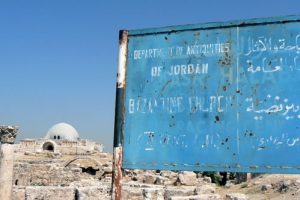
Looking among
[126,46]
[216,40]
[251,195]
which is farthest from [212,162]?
[251,195]

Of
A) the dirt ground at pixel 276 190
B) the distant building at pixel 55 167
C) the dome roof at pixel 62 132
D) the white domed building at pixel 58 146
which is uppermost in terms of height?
the dome roof at pixel 62 132

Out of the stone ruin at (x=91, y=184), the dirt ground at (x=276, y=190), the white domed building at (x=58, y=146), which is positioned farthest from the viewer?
the white domed building at (x=58, y=146)

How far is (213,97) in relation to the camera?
3590 millimetres

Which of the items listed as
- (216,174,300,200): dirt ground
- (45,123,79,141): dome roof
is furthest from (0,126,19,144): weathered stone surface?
(45,123,79,141): dome roof

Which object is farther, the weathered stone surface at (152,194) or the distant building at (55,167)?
the distant building at (55,167)

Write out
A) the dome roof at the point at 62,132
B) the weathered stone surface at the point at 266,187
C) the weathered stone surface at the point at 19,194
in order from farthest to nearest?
the dome roof at the point at 62,132 < the weathered stone surface at the point at 266,187 < the weathered stone surface at the point at 19,194

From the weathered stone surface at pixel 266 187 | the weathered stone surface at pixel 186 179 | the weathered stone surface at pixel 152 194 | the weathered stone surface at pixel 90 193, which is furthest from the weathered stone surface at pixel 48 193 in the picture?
the weathered stone surface at pixel 266 187

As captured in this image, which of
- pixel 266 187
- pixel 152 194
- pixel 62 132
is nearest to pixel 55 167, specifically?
pixel 152 194

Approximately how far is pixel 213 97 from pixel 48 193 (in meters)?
9.11

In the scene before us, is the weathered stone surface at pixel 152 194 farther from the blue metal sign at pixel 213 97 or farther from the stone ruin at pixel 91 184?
the blue metal sign at pixel 213 97

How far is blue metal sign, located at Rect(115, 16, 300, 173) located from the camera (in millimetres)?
3387

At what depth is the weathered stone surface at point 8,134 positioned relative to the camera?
1037cm

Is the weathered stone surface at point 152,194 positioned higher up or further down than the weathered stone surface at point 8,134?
further down

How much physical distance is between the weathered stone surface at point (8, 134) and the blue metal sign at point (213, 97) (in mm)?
7275
